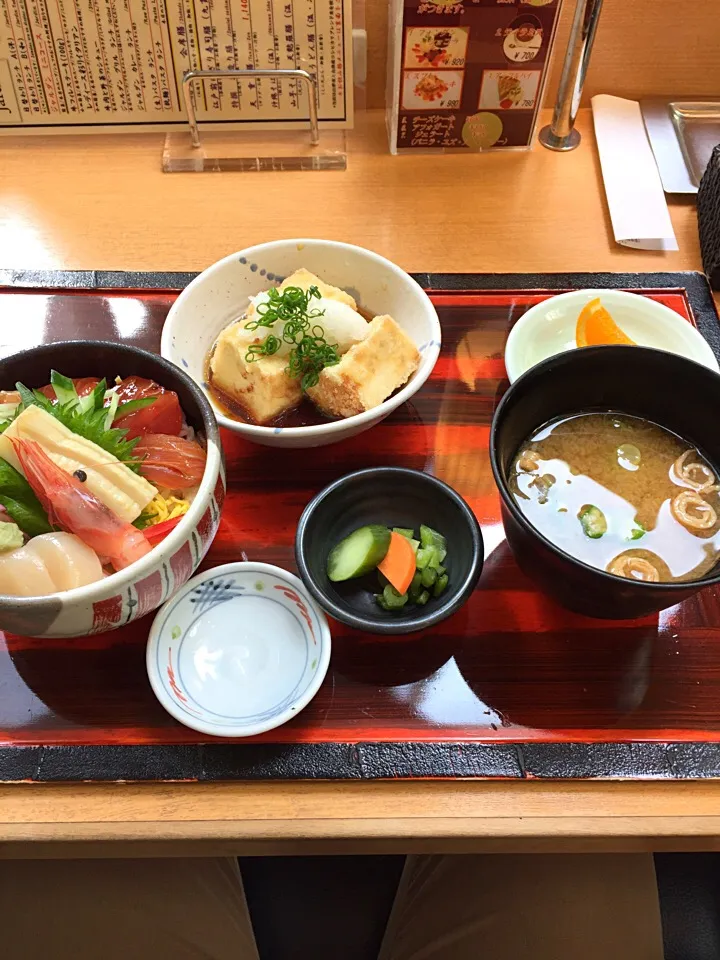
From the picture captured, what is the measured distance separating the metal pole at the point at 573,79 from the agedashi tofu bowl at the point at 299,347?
73 cm

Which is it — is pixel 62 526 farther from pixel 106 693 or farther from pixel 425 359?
pixel 425 359

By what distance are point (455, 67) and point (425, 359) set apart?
758mm

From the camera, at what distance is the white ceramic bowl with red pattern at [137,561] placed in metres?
0.87

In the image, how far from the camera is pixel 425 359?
1239 millimetres

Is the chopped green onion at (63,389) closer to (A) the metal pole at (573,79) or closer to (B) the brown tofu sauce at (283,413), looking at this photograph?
(B) the brown tofu sauce at (283,413)

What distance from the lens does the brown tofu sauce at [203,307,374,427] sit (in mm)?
1223

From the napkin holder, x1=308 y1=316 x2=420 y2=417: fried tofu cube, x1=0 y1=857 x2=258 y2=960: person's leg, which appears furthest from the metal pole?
x1=0 y1=857 x2=258 y2=960: person's leg

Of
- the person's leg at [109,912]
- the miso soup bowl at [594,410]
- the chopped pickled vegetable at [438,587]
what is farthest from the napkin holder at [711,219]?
the person's leg at [109,912]

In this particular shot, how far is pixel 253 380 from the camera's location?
1201 mm

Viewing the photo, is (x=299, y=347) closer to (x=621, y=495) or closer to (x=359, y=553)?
(x=359, y=553)

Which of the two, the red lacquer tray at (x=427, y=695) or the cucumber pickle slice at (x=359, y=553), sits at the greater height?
the cucumber pickle slice at (x=359, y=553)

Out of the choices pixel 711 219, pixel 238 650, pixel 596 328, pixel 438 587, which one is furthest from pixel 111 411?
pixel 711 219

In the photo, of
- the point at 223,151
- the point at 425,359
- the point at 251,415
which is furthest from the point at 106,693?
the point at 223,151

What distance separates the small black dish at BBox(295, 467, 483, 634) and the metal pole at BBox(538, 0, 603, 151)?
1.10 m
